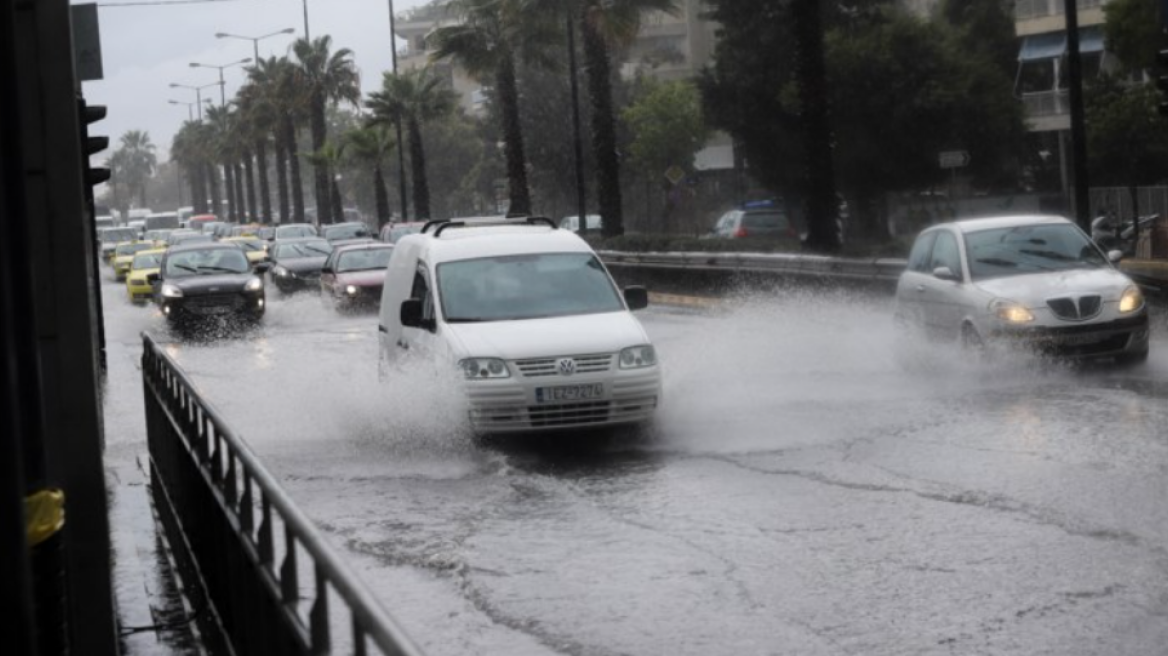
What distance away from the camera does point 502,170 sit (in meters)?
105

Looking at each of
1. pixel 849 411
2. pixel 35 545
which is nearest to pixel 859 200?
pixel 849 411

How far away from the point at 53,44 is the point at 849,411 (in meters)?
10.9

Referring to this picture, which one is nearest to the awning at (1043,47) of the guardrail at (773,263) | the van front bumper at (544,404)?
the guardrail at (773,263)

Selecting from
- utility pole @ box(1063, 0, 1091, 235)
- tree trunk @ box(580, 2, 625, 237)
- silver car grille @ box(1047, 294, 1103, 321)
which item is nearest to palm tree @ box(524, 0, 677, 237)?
tree trunk @ box(580, 2, 625, 237)

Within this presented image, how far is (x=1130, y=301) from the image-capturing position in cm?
1770

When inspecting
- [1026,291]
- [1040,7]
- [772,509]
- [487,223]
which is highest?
[1040,7]

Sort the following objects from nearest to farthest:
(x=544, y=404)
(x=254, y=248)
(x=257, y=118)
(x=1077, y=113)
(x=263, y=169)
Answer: (x=544, y=404) < (x=1077, y=113) < (x=254, y=248) < (x=257, y=118) < (x=263, y=169)

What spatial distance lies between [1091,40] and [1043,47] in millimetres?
2283

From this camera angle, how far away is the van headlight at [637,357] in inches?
568

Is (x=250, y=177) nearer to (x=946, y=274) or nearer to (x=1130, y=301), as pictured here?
(x=946, y=274)

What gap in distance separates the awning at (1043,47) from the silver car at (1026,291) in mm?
47442

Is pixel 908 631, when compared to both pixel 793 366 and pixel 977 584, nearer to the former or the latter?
pixel 977 584

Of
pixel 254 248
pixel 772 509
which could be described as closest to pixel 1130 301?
pixel 772 509

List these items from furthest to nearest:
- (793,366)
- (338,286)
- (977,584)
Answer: (338,286)
(793,366)
(977,584)
